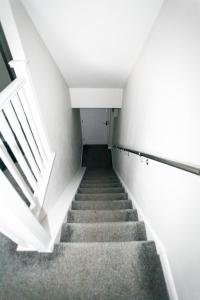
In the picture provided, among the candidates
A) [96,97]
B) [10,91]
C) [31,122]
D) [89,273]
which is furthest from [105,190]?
[10,91]

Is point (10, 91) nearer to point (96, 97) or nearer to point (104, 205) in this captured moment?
point (104, 205)

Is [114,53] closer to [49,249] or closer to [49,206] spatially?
[49,206]

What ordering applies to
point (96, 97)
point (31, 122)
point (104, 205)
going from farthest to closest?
point (96, 97), point (104, 205), point (31, 122)

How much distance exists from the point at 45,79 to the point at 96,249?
1616mm

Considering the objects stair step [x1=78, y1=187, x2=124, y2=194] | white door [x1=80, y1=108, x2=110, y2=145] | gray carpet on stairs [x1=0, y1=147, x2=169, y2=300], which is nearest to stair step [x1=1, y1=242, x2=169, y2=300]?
gray carpet on stairs [x1=0, y1=147, x2=169, y2=300]

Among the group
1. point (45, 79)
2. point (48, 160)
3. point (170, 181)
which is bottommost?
point (170, 181)

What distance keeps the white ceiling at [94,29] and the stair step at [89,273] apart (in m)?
Answer: 1.81

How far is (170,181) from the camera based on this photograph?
0.98m

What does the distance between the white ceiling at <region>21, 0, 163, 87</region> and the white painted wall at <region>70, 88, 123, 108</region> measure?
3.27 feet

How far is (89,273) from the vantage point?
106 cm

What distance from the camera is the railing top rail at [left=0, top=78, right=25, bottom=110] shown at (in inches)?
30.2

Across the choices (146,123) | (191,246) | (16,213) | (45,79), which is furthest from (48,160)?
(191,246)

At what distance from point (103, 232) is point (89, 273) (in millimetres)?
386

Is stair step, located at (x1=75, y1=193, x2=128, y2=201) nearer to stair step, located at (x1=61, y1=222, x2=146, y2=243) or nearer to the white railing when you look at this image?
stair step, located at (x1=61, y1=222, x2=146, y2=243)
